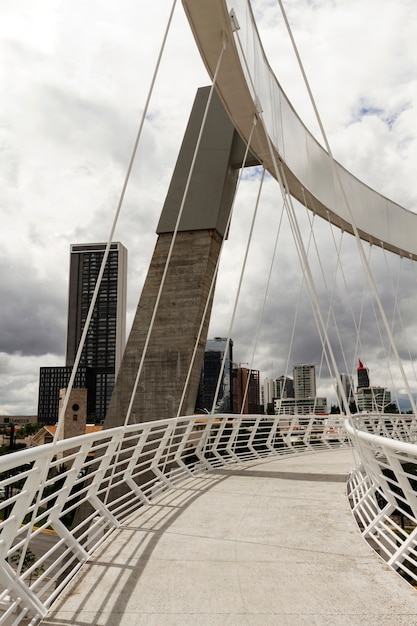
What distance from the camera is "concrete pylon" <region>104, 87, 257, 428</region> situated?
13039mm

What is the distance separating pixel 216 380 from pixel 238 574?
123 m

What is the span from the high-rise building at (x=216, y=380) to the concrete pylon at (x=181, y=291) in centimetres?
8762

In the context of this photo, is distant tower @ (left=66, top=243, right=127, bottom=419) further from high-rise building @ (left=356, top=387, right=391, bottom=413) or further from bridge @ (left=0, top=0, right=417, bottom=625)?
bridge @ (left=0, top=0, right=417, bottom=625)

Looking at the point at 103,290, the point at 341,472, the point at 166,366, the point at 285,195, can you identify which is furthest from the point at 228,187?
the point at 103,290

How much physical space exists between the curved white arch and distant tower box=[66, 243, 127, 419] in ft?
279

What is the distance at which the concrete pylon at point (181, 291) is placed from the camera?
1304cm

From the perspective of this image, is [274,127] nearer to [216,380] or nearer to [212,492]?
[212,492]

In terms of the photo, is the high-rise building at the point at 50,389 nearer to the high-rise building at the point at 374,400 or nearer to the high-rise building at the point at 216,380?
the high-rise building at the point at 216,380

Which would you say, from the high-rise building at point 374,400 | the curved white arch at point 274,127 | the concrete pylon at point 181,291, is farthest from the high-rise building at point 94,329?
the concrete pylon at point 181,291

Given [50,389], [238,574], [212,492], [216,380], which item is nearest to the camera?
[238,574]

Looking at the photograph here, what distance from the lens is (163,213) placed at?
14.5 meters

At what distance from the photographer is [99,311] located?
122m

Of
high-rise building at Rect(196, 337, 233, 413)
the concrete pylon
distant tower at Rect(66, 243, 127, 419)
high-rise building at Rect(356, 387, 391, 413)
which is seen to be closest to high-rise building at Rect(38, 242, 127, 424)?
distant tower at Rect(66, 243, 127, 419)

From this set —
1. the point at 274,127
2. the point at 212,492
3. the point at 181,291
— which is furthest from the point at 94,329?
the point at 212,492
